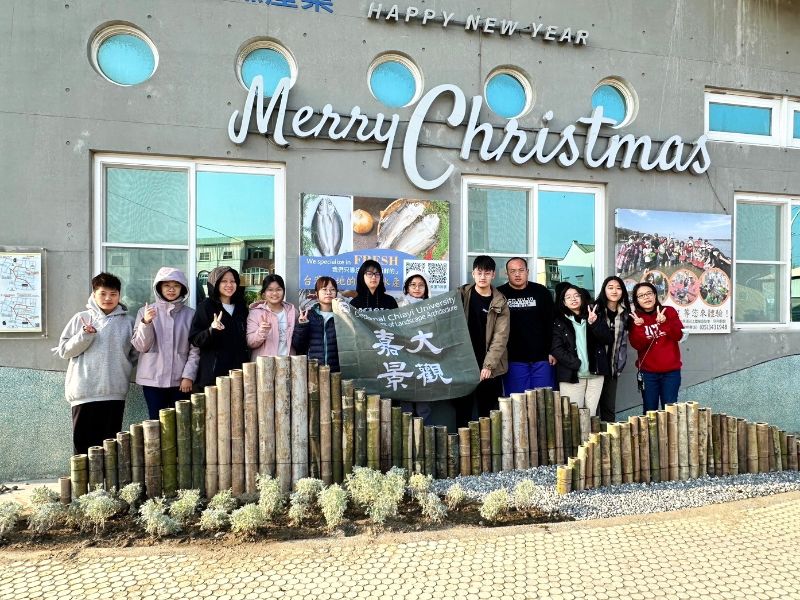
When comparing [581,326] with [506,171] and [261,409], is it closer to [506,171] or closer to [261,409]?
[506,171]

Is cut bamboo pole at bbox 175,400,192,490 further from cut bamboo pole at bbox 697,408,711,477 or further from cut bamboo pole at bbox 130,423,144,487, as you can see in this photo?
cut bamboo pole at bbox 697,408,711,477

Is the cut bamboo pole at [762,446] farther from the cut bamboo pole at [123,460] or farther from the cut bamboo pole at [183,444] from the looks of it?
the cut bamboo pole at [123,460]

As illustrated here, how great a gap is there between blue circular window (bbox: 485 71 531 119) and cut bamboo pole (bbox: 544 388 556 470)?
331 centimetres

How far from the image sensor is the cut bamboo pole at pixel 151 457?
4207mm

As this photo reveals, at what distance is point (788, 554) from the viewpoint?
11.4 feet

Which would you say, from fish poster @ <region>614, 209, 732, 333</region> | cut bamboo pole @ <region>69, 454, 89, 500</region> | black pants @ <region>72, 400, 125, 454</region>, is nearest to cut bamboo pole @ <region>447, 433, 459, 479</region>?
cut bamboo pole @ <region>69, 454, 89, 500</region>

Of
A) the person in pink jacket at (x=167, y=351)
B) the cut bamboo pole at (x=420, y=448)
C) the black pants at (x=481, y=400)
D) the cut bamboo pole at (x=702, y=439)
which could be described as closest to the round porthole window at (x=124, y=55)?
the person in pink jacket at (x=167, y=351)

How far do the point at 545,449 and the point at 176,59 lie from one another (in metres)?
5.06

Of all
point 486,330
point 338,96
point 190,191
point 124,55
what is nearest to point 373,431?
point 486,330

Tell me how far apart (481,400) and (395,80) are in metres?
3.55

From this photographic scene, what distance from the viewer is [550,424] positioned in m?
5.04

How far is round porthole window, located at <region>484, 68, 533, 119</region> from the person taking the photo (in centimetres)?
660

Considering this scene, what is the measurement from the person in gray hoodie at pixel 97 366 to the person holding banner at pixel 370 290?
2.07 metres

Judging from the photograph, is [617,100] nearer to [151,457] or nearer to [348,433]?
[348,433]
